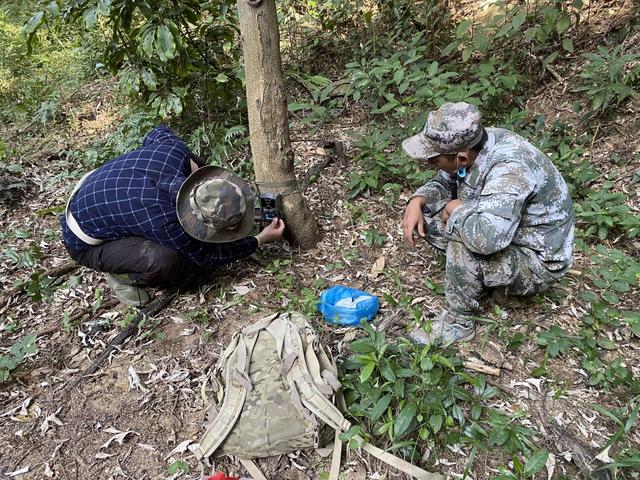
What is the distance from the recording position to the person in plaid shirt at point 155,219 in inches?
110

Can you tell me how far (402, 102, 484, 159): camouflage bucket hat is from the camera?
7.84 feet

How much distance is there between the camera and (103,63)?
460 centimetres

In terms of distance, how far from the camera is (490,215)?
7.64ft

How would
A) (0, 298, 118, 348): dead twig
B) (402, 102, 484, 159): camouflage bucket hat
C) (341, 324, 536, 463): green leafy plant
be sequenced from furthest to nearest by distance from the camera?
1. (0, 298, 118, 348): dead twig
2. (402, 102, 484, 159): camouflage bucket hat
3. (341, 324, 536, 463): green leafy plant

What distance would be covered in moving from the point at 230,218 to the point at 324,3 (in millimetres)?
4451

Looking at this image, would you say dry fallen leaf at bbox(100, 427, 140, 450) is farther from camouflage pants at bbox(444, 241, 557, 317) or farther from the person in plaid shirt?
camouflage pants at bbox(444, 241, 557, 317)

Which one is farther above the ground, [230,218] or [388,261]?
[230,218]

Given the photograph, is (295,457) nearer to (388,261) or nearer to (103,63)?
(388,261)

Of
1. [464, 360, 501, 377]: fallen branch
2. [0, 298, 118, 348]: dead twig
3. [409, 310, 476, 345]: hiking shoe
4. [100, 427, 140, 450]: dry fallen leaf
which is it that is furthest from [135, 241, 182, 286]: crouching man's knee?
[464, 360, 501, 377]: fallen branch

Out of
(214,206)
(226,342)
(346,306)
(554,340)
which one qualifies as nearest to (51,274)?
(226,342)

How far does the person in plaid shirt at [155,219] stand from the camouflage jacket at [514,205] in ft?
4.41

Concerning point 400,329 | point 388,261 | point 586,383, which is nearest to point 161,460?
point 400,329

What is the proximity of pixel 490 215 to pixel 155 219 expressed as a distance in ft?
6.42

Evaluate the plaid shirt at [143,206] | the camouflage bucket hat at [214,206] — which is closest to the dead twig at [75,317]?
the plaid shirt at [143,206]
